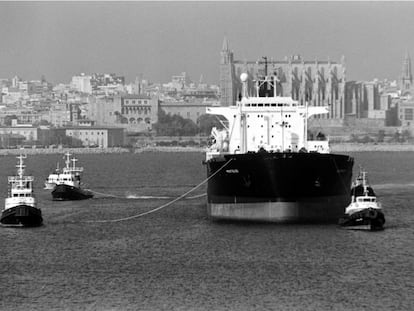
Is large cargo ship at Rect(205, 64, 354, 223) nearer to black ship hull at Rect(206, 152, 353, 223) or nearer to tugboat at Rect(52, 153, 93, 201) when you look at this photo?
black ship hull at Rect(206, 152, 353, 223)

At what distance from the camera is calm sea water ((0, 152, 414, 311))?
108 ft

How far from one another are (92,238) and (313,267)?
34.0 feet

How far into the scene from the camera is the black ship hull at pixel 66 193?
219ft

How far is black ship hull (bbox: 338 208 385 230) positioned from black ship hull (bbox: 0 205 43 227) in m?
11.5

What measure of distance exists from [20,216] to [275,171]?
955 cm

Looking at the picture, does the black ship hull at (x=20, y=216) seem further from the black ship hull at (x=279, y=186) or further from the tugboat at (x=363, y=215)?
the tugboat at (x=363, y=215)

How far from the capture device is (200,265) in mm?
38281

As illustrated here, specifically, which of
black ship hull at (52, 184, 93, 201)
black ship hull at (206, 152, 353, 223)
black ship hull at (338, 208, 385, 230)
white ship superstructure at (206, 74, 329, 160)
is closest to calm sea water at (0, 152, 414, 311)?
black ship hull at (338, 208, 385, 230)

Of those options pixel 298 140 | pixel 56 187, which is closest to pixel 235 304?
pixel 298 140

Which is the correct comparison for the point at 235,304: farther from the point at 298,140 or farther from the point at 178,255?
the point at 298,140

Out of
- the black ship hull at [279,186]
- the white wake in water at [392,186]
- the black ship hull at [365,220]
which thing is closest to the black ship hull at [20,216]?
the black ship hull at [279,186]

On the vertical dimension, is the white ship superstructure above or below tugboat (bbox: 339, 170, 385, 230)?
above

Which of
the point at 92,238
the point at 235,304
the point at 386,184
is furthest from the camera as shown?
the point at 386,184

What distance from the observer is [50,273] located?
3697 cm
